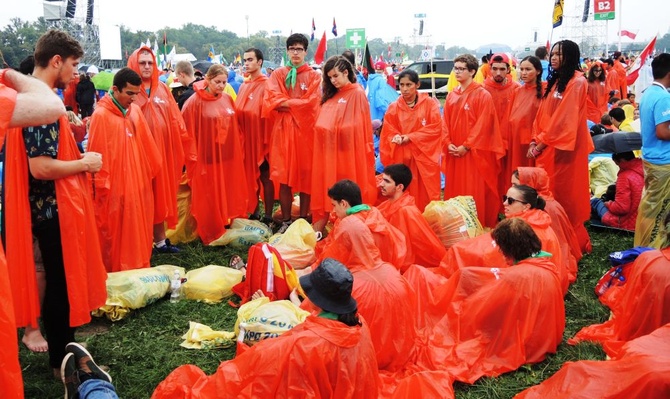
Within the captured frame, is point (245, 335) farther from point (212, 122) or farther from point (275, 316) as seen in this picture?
point (212, 122)

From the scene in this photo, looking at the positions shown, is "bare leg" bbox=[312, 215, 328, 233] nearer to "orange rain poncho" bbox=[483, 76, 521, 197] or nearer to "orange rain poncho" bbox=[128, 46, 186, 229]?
"orange rain poncho" bbox=[128, 46, 186, 229]

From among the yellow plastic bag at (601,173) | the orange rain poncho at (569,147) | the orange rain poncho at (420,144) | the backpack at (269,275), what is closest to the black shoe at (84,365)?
the backpack at (269,275)

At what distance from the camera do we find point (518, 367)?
12.7 ft

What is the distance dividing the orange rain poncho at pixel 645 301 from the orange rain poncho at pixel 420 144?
2.70 m

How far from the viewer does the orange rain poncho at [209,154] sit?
650 centimetres

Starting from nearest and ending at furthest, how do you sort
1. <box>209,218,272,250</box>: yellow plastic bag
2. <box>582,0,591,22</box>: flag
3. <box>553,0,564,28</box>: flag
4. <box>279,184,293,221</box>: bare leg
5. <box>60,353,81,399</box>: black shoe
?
1. <box>60,353,81,399</box>: black shoe
2. <box>209,218,272,250</box>: yellow plastic bag
3. <box>279,184,293,221</box>: bare leg
4. <box>553,0,564,28</box>: flag
5. <box>582,0,591,22</box>: flag

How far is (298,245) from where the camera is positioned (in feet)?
18.5

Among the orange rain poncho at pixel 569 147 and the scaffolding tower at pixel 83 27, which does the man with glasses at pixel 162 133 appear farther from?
the scaffolding tower at pixel 83 27

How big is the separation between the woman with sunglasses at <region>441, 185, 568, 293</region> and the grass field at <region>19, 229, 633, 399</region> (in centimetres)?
44

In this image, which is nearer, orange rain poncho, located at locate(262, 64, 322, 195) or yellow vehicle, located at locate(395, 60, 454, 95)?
orange rain poncho, located at locate(262, 64, 322, 195)

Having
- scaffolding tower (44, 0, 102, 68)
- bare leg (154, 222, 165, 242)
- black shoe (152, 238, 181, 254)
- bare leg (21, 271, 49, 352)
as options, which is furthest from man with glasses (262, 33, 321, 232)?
scaffolding tower (44, 0, 102, 68)

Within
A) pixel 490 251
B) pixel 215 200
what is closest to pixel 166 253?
Answer: pixel 215 200

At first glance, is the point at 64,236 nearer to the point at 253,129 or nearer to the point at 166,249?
the point at 166,249

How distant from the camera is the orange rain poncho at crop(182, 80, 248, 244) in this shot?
256 inches
